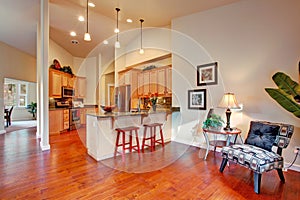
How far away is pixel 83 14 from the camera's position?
4.68 metres

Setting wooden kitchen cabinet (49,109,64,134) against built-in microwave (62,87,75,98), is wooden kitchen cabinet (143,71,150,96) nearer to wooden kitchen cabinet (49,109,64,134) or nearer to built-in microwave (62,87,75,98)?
wooden kitchen cabinet (49,109,64,134)

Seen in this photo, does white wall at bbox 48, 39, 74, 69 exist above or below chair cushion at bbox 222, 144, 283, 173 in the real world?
above

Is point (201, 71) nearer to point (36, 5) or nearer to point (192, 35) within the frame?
point (192, 35)

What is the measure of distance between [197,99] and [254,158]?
2.16m

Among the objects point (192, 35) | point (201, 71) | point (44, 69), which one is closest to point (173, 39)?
point (192, 35)

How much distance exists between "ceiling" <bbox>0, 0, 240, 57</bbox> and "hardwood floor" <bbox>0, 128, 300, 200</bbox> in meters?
3.48

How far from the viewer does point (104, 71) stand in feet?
27.7

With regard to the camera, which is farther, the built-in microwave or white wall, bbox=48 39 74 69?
the built-in microwave

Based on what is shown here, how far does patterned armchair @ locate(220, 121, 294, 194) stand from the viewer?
220cm

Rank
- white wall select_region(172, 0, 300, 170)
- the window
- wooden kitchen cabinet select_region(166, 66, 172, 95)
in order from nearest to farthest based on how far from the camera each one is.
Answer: white wall select_region(172, 0, 300, 170), wooden kitchen cabinet select_region(166, 66, 172, 95), the window

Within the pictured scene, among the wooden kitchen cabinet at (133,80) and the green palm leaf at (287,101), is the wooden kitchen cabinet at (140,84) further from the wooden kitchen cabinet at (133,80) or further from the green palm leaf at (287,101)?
the green palm leaf at (287,101)

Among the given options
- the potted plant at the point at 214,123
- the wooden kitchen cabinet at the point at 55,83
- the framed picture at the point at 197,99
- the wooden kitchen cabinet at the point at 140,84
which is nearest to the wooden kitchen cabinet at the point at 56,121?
the wooden kitchen cabinet at the point at 55,83

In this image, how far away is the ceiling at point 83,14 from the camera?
3.91 meters

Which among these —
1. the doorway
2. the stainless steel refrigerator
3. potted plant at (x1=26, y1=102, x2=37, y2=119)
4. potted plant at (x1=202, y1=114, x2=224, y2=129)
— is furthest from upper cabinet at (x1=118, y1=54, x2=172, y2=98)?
the doorway
